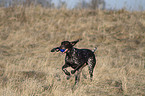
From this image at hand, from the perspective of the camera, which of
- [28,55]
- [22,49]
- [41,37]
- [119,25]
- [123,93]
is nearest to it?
[123,93]

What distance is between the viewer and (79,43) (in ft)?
38.4

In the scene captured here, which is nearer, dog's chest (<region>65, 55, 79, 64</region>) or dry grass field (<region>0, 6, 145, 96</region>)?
dog's chest (<region>65, 55, 79, 64</region>)

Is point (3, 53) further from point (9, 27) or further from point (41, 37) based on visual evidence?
point (9, 27)

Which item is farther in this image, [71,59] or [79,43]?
[79,43]

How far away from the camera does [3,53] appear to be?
9.63 m

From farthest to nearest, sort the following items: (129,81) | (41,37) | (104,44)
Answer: (41,37), (104,44), (129,81)

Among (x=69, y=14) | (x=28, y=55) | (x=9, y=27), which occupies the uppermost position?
(x=69, y=14)

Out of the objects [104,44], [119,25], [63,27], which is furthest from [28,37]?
[119,25]

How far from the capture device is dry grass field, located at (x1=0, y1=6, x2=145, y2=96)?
5.69m

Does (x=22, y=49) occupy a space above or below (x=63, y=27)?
below

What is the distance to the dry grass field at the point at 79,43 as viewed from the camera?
569 cm

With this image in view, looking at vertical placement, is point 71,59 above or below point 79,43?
above

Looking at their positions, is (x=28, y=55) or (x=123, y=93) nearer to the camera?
(x=123, y=93)

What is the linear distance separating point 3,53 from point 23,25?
15.6ft
